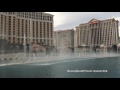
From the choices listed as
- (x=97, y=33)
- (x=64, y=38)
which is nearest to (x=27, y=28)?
(x=64, y=38)

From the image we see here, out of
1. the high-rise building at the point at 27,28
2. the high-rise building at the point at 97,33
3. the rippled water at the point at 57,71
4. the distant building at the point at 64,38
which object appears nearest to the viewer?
the rippled water at the point at 57,71

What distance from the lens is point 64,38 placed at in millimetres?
9867

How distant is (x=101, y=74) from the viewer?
808 centimetres

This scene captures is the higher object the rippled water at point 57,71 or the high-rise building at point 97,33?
the high-rise building at point 97,33

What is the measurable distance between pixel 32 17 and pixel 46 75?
97.6 inches

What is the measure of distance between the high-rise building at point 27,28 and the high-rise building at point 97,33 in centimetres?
128

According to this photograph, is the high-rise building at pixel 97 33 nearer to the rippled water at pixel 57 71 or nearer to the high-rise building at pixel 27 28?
the rippled water at pixel 57 71

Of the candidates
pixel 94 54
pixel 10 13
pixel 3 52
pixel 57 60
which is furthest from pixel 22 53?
pixel 94 54

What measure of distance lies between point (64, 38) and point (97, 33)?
1.42 meters

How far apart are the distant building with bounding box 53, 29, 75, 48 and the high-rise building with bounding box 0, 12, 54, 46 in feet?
0.75

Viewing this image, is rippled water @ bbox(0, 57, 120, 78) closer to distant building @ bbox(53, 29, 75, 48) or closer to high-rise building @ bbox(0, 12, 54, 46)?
distant building @ bbox(53, 29, 75, 48)

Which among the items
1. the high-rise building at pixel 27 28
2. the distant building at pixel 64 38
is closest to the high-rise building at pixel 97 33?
the distant building at pixel 64 38

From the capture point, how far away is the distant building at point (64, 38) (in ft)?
31.0

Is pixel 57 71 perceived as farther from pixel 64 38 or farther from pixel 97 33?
pixel 97 33
